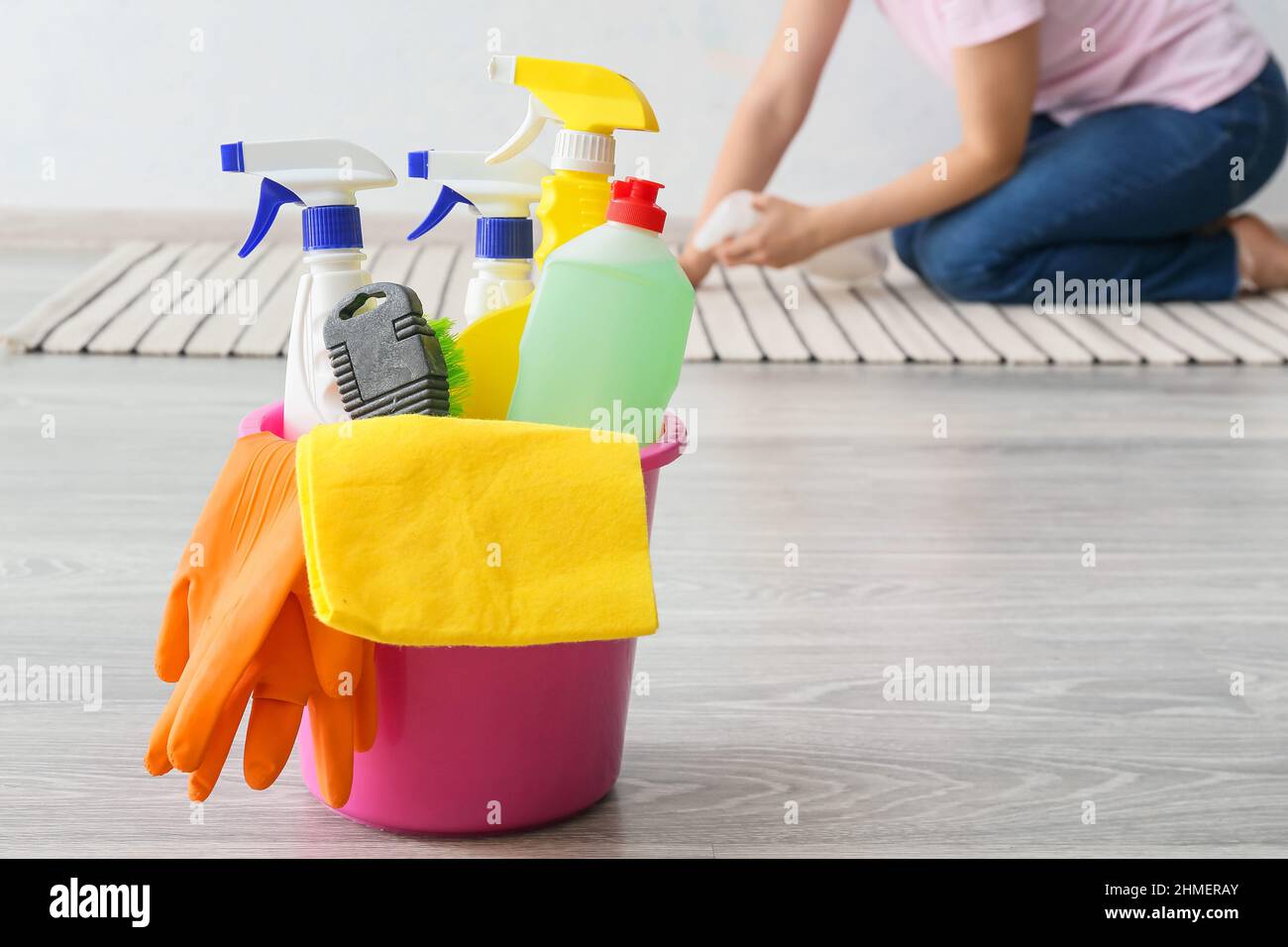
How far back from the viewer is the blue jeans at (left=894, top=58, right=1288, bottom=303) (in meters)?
1.87

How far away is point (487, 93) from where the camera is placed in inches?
91.2

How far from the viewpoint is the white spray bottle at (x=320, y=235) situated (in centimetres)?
59

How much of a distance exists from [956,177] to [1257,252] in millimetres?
467

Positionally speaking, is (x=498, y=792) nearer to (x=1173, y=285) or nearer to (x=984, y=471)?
(x=984, y=471)

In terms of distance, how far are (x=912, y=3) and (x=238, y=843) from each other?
1644mm

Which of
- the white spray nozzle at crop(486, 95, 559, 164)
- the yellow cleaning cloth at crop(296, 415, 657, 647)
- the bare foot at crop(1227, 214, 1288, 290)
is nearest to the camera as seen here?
the yellow cleaning cloth at crop(296, 415, 657, 647)

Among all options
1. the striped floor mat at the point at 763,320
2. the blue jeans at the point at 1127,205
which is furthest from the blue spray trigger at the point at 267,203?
the blue jeans at the point at 1127,205

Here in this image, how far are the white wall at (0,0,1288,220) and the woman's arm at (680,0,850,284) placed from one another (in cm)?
41

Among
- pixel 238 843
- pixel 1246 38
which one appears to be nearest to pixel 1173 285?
pixel 1246 38

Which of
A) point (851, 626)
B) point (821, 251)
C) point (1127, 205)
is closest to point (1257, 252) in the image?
point (1127, 205)

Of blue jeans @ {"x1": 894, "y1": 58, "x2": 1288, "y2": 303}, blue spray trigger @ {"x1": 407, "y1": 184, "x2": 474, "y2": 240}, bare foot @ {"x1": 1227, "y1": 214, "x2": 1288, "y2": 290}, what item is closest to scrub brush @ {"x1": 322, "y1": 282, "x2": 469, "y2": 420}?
blue spray trigger @ {"x1": 407, "y1": 184, "x2": 474, "y2": 240}

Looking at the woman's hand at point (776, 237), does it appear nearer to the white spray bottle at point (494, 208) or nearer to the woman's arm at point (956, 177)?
the woman's arm at point (956, 177)

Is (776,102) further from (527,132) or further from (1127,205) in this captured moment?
(527,132)

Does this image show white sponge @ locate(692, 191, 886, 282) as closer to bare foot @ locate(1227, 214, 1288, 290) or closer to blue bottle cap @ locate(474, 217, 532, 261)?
bare foot @ locate(1227, 214, 1288, 290)
